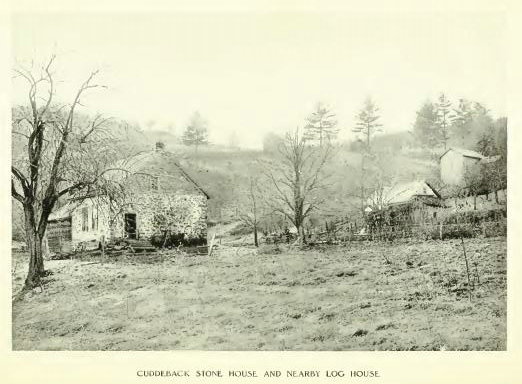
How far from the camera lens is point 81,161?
458 centimetres

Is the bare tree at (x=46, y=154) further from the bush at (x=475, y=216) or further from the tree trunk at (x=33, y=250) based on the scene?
the bush at (x=475, y=216)

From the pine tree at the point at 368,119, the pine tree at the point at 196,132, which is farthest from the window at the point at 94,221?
the pine tree at the point at 368,119

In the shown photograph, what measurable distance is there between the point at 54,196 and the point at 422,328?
A: 3.23 m

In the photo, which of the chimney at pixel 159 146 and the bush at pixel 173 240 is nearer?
the chimney at pixel 159 146

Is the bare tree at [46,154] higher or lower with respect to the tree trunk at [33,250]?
higher

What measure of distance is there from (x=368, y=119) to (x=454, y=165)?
82 centimetres

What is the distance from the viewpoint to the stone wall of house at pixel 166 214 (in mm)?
4574

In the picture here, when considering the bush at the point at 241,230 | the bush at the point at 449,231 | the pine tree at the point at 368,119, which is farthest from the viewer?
the bush at the point at 241,230

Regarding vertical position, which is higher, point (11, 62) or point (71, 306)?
point (11, 62)

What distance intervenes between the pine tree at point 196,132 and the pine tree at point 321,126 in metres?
0.84

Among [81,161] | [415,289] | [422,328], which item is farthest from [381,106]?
[81,161]

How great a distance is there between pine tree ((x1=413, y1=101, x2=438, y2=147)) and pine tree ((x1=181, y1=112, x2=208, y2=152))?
1.73 meters
